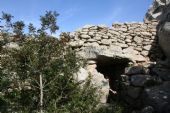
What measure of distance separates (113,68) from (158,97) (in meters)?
3.39

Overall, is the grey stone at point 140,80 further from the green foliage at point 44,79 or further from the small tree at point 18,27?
the small tree at point 18,27

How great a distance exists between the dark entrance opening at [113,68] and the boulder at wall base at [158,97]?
5.11 feet

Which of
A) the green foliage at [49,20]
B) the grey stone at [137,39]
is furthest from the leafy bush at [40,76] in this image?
the grey stone at [137,39]

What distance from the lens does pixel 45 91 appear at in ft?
32.4

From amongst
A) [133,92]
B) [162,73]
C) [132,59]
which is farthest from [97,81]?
[162,73]

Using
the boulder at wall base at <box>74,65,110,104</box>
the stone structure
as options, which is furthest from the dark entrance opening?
the boulder at wall base at <box>74,65,110,104</box>


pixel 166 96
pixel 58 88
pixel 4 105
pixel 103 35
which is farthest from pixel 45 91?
pixel 103 35

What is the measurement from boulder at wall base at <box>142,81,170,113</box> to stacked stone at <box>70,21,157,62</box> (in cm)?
207

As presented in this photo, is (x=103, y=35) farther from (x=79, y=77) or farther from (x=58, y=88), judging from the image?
(x=58, y=88)

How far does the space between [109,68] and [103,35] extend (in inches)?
55.6

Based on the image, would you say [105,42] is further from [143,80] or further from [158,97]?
A: [158,97]

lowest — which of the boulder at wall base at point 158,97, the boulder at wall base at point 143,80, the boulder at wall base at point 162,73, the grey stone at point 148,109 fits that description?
the grey stone at point 148,109

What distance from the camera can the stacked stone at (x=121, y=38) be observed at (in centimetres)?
1370

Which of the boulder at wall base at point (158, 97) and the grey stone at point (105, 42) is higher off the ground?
the grey stone at point (105, 42)
